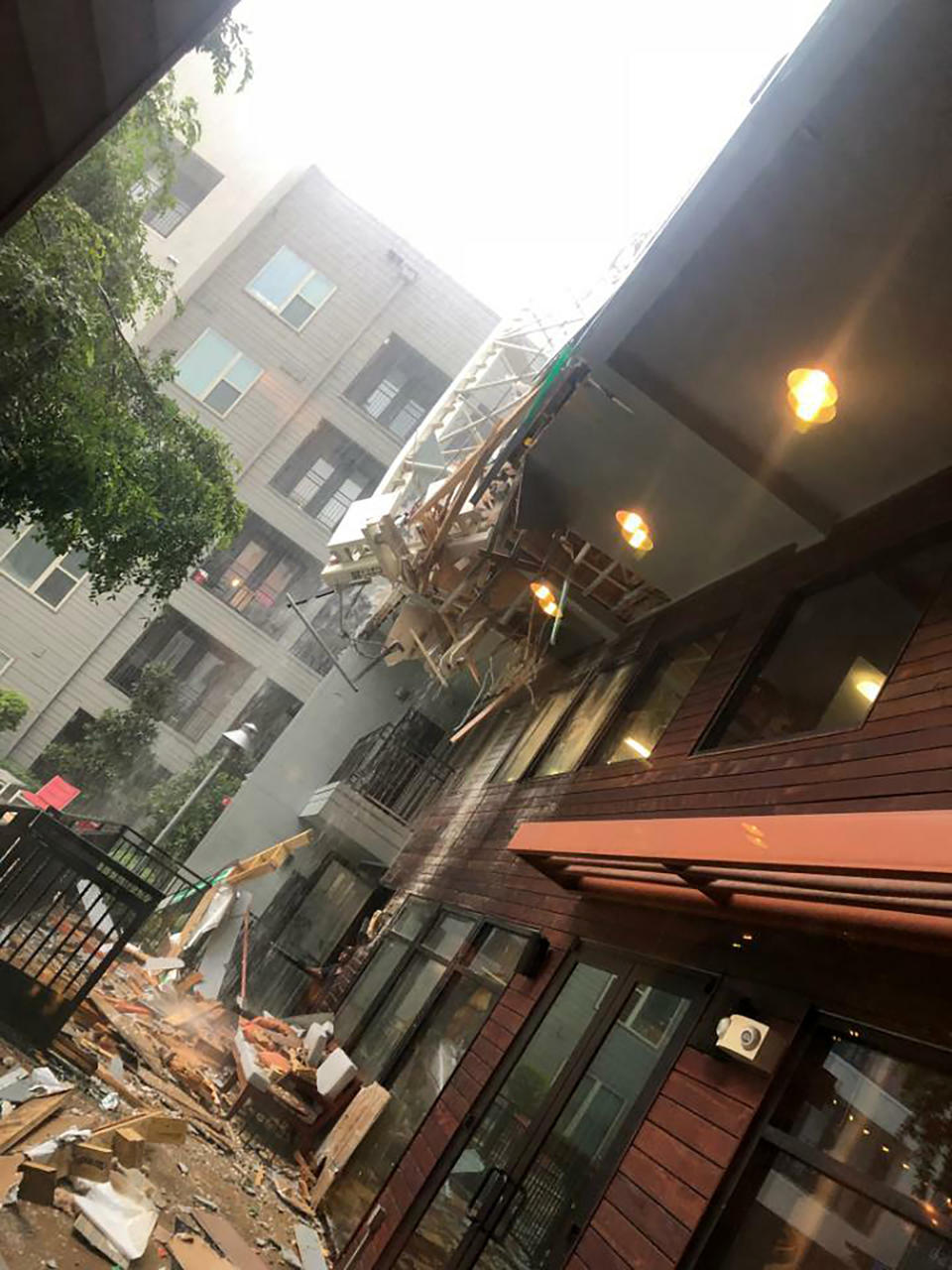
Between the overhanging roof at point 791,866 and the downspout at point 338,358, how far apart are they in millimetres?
20350

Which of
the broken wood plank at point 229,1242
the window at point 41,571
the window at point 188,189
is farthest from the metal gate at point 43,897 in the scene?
the window at point 188,189

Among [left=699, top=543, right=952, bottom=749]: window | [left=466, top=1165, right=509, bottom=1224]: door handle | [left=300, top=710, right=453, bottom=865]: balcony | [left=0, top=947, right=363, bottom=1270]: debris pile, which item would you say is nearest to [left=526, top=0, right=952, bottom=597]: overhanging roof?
[left=699, top=543, right=952, bottom=749]: window

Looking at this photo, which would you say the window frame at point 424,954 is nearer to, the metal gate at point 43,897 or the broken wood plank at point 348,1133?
the broken wood plank at point 348,1133

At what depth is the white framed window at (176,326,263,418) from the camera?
2322 centimetres

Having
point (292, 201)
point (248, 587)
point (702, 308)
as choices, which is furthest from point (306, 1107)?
point (292, 201)

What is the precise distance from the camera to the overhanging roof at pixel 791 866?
2854 mm

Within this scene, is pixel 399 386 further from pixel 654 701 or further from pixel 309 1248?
pixel 309 1248

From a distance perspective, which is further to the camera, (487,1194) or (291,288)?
(291,288)

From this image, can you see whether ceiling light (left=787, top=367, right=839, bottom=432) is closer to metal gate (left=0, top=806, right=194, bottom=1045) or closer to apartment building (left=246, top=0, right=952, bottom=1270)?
apartment building (left=246, top=0, right=952, bottom=1270)

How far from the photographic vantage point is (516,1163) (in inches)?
208

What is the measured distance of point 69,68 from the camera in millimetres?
2990

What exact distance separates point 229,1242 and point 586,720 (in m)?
5.93

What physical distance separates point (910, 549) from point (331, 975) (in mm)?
11200

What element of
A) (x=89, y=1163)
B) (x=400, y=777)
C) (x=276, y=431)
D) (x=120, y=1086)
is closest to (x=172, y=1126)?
(x=120, y=1086)
